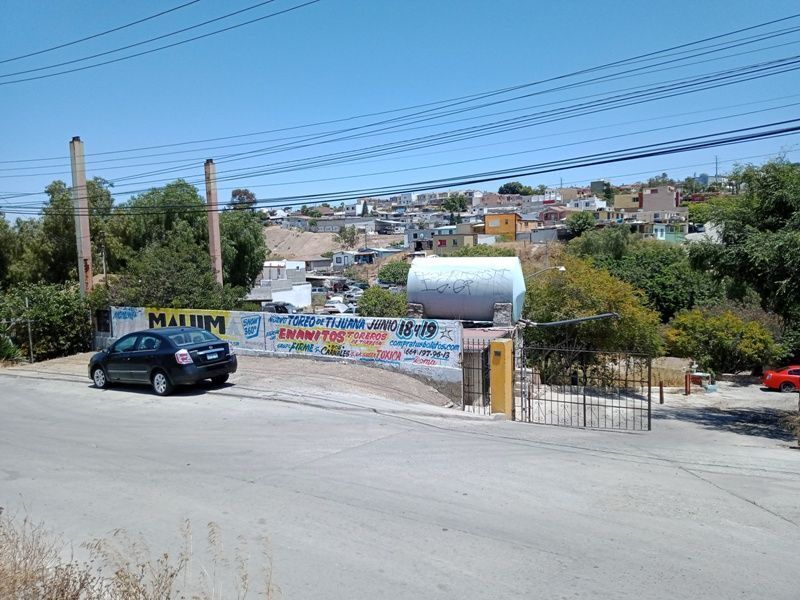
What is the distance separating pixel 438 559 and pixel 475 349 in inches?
471

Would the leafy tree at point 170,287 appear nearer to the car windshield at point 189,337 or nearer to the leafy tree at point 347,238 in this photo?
the car windshield at point 189,337

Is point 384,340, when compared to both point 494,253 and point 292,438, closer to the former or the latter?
point 292,438

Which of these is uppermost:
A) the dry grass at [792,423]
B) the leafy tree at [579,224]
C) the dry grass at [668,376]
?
the leafy tree at [579,224]

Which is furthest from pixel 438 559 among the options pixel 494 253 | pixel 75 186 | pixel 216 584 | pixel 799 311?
pixel 494 253

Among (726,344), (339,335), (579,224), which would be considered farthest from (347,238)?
(339,335)

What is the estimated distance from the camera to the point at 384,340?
18.3m

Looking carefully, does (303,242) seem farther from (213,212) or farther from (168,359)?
(168,359)

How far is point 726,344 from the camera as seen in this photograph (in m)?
35.0

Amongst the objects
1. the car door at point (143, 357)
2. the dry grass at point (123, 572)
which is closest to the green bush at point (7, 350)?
the car door at point (143, 357)

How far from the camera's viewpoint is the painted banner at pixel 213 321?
69.8 feet

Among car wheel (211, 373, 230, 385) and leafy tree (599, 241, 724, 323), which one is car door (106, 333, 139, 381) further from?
leafy tree (599, 241, 724, 323)

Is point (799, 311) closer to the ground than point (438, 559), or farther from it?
farther from it

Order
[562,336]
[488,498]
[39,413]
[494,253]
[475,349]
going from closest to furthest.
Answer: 1. [488,498]
2. [39,413]
3. [475,349]
4. [562,336]
5. [494,253]

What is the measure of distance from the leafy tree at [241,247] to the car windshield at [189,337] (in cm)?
3249
